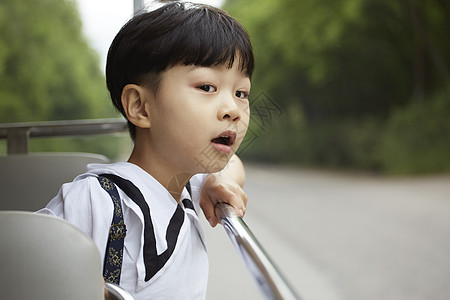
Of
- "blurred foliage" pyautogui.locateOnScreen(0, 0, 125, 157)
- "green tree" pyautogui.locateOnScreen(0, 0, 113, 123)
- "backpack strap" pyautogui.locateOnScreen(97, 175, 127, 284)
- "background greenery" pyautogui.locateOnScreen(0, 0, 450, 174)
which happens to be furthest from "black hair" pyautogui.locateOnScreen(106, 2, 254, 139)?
"green tree" pyautogui.locateOnScreen(0, 0, 113, 123)

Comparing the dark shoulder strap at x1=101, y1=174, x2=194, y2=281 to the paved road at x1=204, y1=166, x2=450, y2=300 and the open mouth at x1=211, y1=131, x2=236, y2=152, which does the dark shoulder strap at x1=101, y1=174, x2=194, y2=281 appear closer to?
the open mouth at x1=211, y1=131, x2=236, y2=152

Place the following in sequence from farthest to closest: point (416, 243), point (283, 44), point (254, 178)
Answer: point (254, 178)
point (283, 44)
point (416, 243)

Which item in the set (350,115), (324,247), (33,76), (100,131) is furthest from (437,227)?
(33,76)

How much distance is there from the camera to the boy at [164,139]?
14.8 inches

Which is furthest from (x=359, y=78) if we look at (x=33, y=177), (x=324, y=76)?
(x=33, y=177)

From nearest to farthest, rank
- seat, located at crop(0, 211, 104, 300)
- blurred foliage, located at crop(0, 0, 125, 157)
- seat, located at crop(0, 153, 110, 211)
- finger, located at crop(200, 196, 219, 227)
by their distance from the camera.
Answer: seat, located at crop(0, 211, 104, 300) → finger, located at crop(200, 196, 219, 227) → seat, located at crop(0, 153, 110, 211) → blurred foliage, located at crop(0, 0, 125, 157)

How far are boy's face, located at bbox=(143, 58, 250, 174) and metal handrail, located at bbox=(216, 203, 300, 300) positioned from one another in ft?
0.25

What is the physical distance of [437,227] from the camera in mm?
4180

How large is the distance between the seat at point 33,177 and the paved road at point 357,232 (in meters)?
2.15

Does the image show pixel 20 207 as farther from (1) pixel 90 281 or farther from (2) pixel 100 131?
(1) pixel 90 281

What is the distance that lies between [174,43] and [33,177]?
299 millimetres

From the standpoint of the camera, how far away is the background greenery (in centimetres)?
490

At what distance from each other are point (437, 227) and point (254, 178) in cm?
259

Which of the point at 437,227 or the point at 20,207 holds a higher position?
the point at 20,207
